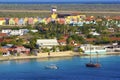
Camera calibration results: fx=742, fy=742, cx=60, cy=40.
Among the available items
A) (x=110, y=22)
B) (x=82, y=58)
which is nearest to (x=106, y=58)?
(x=82, y=58)

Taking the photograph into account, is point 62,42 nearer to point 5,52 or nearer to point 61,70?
point 5,52

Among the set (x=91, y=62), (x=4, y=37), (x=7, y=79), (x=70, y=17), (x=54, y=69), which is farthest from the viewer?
(x=70, y=17)

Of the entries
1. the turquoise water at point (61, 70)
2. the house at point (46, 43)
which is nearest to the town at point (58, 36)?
the house at point (46, 43)

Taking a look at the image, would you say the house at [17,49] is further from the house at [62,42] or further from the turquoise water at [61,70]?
the house at [62,42]

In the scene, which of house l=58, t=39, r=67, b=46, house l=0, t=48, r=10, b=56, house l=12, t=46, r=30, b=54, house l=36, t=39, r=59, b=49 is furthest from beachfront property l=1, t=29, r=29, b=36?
house l=0, t=48, r=10, b=56

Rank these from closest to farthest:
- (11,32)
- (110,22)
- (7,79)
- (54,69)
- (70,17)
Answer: (7,79), (54,69), (11,32), (110,22), (70,17)

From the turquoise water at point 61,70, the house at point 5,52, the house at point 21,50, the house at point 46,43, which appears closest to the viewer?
the turquoise water at point 61,70

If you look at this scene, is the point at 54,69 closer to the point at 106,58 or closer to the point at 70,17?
the point at 106,58
